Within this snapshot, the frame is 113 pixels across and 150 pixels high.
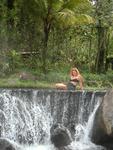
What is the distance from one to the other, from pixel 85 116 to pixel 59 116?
732mm

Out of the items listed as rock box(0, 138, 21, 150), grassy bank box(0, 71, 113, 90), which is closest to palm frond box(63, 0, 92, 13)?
grassy bank box(0, 71, 113, 90)

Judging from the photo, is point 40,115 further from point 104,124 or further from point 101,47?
point 101,47

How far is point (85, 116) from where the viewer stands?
16328mm

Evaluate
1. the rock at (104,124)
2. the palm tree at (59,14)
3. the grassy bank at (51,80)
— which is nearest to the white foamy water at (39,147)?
the rock at (104,124)

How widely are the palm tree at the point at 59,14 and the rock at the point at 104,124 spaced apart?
4663 mm

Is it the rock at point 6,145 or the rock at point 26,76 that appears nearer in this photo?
the rock at point 6,145

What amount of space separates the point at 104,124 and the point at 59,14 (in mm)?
6113

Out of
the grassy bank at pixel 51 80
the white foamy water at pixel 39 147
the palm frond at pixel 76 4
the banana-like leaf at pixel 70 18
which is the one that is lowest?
the white foamy water at pixel 39 147

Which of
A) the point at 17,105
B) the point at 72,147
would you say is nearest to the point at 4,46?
the point at 17,105

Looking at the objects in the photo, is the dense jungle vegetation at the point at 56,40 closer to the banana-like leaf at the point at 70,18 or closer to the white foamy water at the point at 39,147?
the banana-like leaf at the point at 70,18

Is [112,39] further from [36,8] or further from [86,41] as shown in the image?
[36,8]

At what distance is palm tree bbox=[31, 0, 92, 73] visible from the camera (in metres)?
20.2

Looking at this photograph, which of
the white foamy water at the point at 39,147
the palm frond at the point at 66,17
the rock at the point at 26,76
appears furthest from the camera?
the palm frond at the point at 66,17

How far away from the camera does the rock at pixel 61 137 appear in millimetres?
15120
